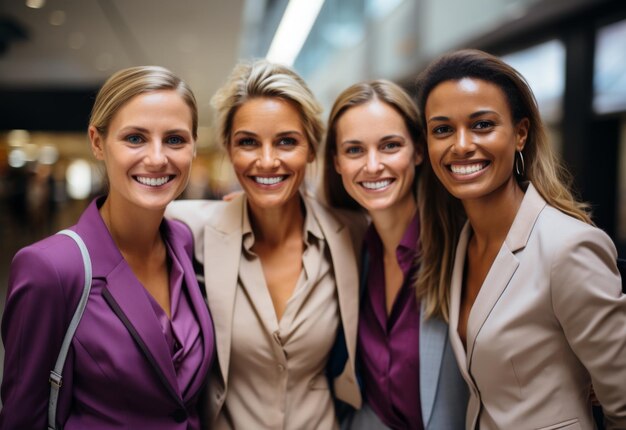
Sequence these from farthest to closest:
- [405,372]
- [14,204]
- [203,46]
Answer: [14,204]
[203,46]
[405,372]

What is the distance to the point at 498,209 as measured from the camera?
1.61m

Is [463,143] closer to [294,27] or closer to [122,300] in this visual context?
[122,300]

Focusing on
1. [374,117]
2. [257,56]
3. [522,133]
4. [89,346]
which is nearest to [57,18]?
[257,56]

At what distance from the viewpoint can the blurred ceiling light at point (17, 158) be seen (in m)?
8.49

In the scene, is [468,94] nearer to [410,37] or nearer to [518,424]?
[518,424]

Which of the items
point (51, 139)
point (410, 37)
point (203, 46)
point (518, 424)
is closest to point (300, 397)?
point (518, 424)

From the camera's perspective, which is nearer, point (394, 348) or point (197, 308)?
point (197, 308)

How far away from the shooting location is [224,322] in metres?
1.77

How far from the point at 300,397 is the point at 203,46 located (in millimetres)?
6401

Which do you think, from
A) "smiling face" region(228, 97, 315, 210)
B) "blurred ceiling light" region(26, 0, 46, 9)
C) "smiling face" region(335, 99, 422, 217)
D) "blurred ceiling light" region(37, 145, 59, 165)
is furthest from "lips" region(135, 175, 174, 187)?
"blurred ceiling light" region(37, 145, 59, 165)

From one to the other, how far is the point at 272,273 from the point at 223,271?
24 cm

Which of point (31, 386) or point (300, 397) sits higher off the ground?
point (31, 386)

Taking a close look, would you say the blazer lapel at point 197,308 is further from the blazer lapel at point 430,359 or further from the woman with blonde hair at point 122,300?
the blazer lapel at point 430,359

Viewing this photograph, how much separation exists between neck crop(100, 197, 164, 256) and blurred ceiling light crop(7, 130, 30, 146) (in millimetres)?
7557
